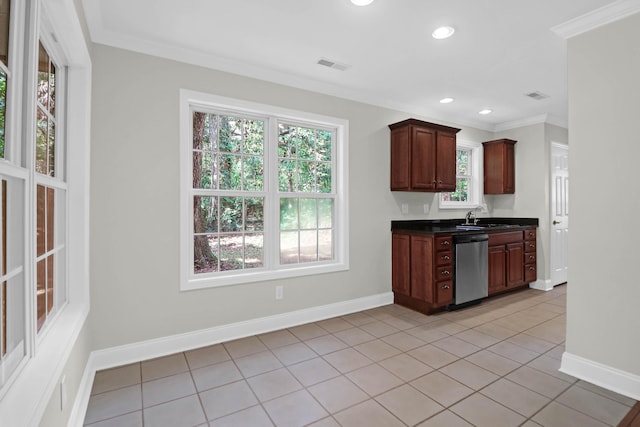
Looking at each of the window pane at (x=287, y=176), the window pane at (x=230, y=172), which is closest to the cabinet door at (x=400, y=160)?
the window pane at (x=287, y=176)

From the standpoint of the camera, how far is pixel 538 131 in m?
4.79

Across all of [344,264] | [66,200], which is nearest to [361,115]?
[344,264]

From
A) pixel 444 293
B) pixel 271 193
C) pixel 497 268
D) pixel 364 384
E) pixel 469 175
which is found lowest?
pixel 364 384

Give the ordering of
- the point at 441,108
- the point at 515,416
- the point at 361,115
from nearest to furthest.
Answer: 1. the point at 515,416
2. the point at 361,115
3. the point at 441,108

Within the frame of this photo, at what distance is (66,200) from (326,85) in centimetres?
258

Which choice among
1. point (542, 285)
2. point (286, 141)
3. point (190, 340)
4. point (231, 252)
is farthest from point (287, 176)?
point (542, 285)

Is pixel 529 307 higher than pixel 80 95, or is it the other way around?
pixel 80 95

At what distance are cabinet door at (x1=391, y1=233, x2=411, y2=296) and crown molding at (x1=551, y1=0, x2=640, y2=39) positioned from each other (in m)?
2.34

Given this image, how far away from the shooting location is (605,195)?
7.31ft

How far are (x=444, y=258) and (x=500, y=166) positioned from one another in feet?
7.53

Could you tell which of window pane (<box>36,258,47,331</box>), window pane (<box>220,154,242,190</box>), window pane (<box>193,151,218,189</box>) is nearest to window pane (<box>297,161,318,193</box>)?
window pane (<box>220,154,242,190</box>)

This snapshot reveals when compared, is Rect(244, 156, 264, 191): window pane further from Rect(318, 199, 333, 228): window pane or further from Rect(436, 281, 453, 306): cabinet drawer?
Rect(436, 281, 453, 306): cabinet drawer

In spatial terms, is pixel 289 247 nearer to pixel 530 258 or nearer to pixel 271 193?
pixel 271 193

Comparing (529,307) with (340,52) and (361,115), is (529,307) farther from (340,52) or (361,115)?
(340,52)
